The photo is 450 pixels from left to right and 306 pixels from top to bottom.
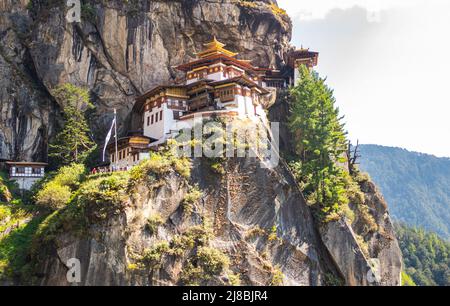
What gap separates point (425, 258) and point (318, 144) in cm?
8608

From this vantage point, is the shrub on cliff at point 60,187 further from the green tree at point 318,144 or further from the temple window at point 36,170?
the green tree at point 318,144

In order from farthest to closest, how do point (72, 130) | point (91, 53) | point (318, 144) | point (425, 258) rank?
point (425, 258)
point (91, 53)
point (72, 130)
point (318, 144)

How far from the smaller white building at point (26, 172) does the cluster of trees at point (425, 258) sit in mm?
86304

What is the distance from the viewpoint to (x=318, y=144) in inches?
1989

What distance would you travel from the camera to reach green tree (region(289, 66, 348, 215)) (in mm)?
49200

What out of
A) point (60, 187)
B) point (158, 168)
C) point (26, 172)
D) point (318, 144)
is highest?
point (318, 144)

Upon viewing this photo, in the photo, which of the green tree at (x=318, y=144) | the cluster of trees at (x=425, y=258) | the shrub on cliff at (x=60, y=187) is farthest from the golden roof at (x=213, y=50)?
the cluster of trees at (x=425, y=258)

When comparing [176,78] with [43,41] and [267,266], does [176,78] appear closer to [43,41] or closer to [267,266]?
[43,41]

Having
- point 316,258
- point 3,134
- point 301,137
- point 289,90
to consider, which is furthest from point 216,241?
point 3,134

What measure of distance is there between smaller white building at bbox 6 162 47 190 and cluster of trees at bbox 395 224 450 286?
86.3 m

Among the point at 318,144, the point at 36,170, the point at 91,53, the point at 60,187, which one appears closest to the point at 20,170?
the point at 36,170

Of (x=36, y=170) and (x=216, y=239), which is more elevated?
(x=36, y=170)

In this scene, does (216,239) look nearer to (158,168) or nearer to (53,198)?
(158,168)

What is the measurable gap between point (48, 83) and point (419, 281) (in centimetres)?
8922
